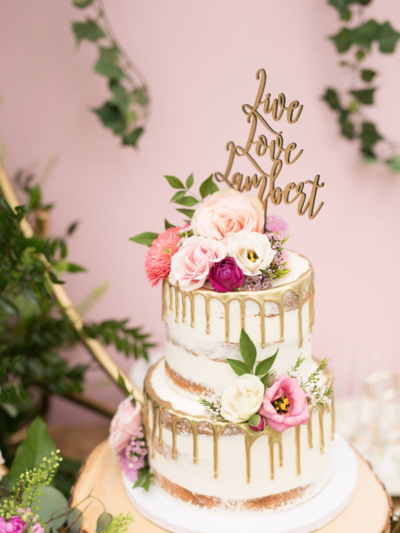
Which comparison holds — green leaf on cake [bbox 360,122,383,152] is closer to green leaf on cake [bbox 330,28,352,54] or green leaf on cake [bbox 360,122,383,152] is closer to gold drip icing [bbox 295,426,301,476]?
green leaf on cake [bbox 330,28,352,54]

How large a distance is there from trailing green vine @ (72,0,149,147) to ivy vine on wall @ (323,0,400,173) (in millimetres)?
804

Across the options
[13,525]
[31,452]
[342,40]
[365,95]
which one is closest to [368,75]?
[365,95]

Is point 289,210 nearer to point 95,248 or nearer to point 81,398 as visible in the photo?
point 95,248

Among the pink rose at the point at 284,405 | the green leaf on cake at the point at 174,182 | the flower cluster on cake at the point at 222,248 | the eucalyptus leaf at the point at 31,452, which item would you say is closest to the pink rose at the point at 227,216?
the flower cluster on cake at the point at 222,248

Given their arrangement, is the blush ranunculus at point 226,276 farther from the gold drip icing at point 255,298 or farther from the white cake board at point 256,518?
the white cake board at point 256,518

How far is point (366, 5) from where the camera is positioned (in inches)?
83.1

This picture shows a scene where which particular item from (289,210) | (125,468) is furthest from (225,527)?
(289,210)

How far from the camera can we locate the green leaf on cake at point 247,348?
1160 mm

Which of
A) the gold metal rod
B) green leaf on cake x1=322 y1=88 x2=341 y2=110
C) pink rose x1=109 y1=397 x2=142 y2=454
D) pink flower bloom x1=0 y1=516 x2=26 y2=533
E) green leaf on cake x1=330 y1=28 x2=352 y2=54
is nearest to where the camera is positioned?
pink flower bloom x1=0 y1=516 x2=26 y2=533

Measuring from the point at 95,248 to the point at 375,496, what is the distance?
60.5 inches

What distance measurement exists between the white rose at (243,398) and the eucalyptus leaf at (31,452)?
24.4 inches

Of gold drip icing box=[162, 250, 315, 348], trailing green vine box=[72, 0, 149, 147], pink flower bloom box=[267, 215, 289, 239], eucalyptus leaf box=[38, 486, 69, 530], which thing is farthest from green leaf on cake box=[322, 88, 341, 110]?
eucalyptus leaf box=[38, 486, 69, 530]

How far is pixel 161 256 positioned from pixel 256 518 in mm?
671

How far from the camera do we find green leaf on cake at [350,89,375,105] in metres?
2.21
